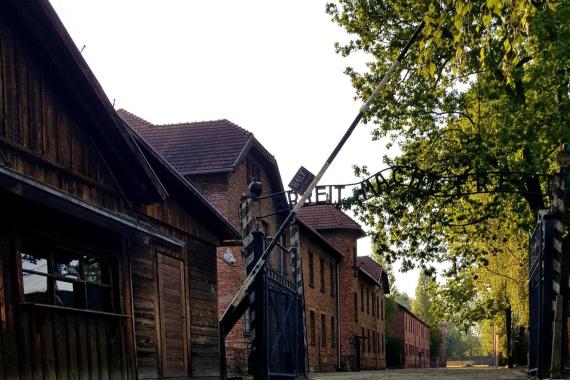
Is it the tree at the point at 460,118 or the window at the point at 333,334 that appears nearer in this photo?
the tree at the point at 460,118

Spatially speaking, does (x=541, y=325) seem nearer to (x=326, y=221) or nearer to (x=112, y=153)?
(x=112, y=153)

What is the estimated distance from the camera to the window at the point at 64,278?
9102mm

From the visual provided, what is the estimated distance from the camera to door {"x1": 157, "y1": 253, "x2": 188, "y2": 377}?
43.5ft

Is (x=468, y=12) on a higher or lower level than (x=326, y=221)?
higher

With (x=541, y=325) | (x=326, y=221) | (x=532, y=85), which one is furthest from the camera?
(x=326, y=221)

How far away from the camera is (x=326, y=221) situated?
1802 inches

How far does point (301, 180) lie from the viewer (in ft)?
47.0

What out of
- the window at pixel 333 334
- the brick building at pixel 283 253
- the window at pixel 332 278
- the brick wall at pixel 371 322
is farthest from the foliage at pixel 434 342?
the window at pixel 333 334

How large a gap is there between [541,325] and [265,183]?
1979 centimetres

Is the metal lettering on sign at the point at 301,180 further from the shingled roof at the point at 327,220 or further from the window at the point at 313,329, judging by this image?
the shingled roof at the point at 327,220

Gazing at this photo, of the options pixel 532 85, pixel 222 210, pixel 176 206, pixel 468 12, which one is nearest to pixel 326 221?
pixel 222 210

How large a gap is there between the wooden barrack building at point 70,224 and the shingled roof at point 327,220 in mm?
31941

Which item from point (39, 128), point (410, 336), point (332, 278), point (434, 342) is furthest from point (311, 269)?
point (434, 342)

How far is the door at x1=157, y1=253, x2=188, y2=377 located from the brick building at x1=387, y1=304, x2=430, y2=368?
54.9 metres
